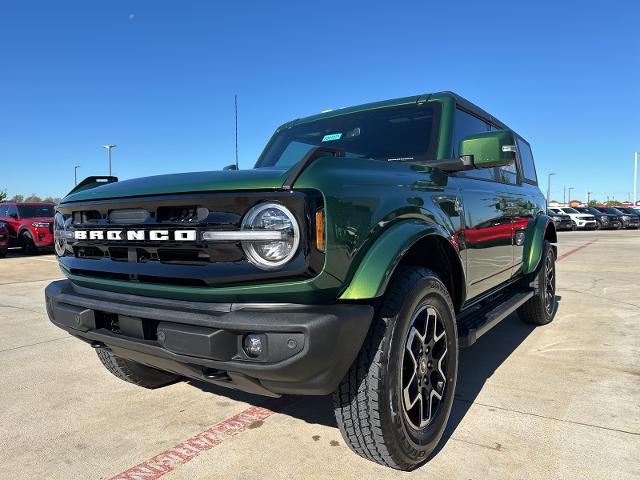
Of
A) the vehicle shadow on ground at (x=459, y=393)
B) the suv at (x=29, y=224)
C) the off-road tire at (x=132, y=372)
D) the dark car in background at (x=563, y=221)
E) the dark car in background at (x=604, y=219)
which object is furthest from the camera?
the dark car in background at (x=604, y=219)

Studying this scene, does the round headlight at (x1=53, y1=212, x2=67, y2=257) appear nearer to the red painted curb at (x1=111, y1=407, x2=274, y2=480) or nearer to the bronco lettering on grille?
the bronco lettering on grille

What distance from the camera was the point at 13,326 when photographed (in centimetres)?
509

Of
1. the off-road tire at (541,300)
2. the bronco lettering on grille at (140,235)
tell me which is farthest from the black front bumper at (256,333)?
the off-road tire at (541,300)

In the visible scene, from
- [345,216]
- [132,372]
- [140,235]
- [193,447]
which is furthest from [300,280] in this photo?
[132,372]

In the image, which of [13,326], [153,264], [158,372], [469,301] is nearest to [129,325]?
[153,264]

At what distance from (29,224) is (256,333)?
14.4 m

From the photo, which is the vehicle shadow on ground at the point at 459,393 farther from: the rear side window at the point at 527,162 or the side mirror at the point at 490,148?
the rear side window at the point at 527,162

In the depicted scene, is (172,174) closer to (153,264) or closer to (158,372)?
(153,264)

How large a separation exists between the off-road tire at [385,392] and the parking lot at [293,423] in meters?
0.16

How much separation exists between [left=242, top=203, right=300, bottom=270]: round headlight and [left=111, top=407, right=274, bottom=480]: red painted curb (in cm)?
116

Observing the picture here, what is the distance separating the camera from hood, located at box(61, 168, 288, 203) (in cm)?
184

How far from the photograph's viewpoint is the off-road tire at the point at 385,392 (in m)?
1.97

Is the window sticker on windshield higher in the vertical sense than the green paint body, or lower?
higher

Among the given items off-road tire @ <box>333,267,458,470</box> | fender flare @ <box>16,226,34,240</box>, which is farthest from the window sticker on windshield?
fender flare @ <box>16,226,34,240</box>
